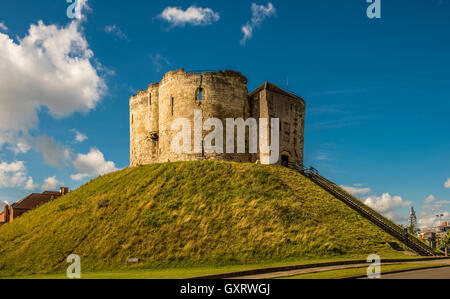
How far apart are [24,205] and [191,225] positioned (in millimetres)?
40748

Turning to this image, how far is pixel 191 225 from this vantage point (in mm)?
20609

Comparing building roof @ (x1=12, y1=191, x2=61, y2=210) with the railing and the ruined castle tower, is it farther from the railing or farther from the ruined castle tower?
the railing

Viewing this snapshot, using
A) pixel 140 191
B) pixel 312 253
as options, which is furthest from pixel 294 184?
pixel 140 191

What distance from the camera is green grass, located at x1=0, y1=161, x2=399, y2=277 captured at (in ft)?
61.0

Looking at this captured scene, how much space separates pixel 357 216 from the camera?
2378cm

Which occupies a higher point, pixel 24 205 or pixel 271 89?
pixel 271 89

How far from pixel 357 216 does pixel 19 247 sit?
21.1m

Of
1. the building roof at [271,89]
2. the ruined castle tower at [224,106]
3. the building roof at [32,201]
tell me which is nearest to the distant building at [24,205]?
the building roof at [32,201]

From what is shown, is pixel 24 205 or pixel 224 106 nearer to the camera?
pixel 224 106

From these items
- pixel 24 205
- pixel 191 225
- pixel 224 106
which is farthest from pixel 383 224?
pixel 24 205

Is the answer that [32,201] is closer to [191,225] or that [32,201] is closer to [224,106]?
[224,106]

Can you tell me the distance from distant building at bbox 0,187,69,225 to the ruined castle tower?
2620 cm

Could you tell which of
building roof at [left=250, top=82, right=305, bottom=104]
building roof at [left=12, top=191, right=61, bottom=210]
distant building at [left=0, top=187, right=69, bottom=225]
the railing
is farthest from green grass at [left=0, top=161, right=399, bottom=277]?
building roof at [left=12, top=191, right=61, bottom=210]
